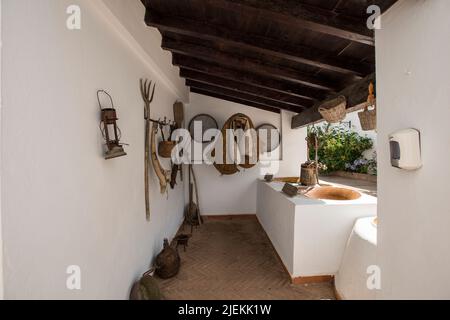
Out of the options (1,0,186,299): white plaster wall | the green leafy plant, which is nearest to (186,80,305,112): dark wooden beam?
(1,0,186,299): white plaster wall

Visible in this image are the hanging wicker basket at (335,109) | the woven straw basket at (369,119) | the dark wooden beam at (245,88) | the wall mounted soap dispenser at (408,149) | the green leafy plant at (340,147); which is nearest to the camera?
the wall mounted soap dispenser at (408,149)

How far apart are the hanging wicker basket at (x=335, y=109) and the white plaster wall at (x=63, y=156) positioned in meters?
2.29

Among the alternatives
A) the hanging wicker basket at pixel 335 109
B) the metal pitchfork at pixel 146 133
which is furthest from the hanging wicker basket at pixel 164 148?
the hanging wicker basket at pixel 335 109

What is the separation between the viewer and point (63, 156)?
1.16 m

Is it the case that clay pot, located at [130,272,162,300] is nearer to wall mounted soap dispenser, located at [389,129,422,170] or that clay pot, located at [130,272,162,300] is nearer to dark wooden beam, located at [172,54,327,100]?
wall mounted soap dispenser, located at [389,129,422,170]

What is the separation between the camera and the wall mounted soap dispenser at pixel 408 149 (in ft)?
3.20

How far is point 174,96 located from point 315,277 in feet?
11.9

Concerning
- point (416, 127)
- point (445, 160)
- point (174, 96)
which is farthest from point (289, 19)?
point (174, 96)

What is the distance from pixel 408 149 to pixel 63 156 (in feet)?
5.61

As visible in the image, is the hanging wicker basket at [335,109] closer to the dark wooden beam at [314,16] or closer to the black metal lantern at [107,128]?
the dark wooden beam at [314,16]

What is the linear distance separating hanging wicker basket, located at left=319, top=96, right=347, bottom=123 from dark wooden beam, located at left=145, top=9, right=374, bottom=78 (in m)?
0.34

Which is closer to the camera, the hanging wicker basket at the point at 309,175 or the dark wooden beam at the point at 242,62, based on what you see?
the dark wooden beam at the point at 242,62

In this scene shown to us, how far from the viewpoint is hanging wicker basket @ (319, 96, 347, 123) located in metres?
2.56

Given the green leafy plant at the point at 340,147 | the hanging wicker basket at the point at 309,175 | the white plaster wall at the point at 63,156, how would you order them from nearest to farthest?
the white plaster wall at the point at 63,156 < the hanging wicker basket at the point at 309,175 < the green leafy plant at the point at 340,147
